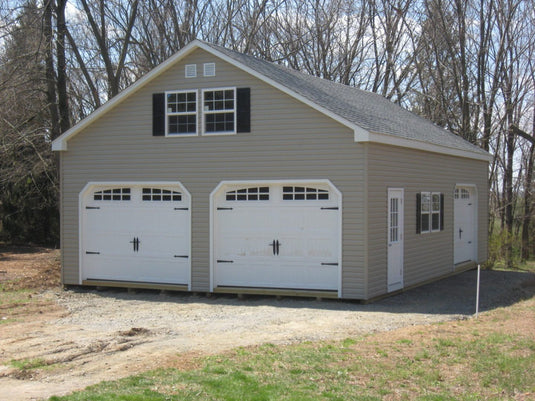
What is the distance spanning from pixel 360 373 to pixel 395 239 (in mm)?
7146

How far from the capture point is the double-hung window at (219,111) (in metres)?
14.5

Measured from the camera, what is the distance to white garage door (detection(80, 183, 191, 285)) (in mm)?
15008

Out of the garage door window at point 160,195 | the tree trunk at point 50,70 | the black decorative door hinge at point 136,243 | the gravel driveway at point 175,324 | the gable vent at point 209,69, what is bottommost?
the gravel driveway at point 175,324

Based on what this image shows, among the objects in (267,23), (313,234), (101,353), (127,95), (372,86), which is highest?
(267,23)

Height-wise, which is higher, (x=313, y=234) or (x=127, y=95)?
(x=127, y=95)

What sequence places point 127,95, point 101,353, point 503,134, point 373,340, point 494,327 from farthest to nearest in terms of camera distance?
point 503,134
point 127,95
point 494,327
point 373,340
point 101,353

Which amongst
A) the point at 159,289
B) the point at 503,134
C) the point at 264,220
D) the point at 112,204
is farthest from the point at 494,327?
the point at 503,134

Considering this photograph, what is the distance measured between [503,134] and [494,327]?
61.7 ft

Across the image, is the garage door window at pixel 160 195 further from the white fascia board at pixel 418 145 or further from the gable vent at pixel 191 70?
the white fascia board at pixel 418 145

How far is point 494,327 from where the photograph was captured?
34.9ft

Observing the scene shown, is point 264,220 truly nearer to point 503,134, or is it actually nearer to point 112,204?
point 112,204

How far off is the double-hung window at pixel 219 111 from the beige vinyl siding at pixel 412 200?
3223mm

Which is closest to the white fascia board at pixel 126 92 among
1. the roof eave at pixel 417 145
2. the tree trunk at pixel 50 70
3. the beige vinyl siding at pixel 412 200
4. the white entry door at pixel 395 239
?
the roof eave at pixel 417 145

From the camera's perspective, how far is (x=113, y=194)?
51.7 ft
